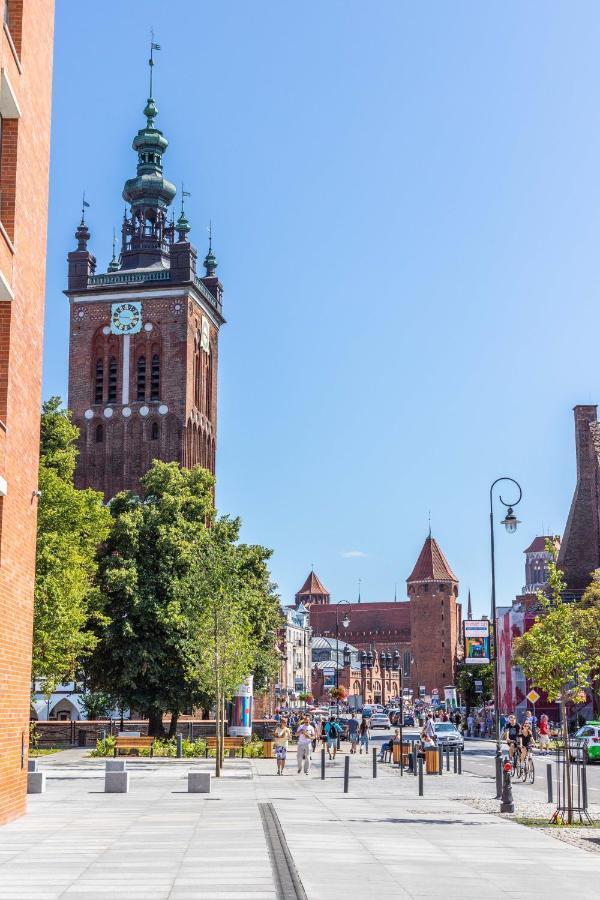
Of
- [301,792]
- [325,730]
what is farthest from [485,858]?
[325,730]

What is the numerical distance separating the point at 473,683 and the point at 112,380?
43.2 meters

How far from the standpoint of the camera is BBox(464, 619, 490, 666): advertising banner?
1670 inches

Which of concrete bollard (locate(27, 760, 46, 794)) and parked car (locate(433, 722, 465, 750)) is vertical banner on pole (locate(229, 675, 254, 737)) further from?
concrete bollard (locate(27, 760, 46, 794))

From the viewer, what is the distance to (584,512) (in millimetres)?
78188

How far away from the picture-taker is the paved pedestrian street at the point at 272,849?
11359mm

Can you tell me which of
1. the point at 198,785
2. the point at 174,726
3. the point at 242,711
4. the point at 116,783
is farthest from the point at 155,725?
the point at 198,785

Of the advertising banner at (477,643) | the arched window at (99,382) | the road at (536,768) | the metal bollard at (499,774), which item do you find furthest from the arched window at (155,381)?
the metal bollard at (499,774)

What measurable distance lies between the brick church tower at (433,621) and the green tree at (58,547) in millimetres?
123599

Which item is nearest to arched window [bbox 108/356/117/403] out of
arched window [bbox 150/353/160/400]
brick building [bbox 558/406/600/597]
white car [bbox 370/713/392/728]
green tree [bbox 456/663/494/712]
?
arched window [bbox 150/353/160/400]

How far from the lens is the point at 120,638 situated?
4778cm

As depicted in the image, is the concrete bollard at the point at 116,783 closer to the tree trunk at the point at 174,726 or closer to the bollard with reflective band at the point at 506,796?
the bollard with reflective band at the point at 506,796

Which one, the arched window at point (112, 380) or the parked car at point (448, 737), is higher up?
the arched window at point (112, 380)

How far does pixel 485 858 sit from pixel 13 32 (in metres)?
13.1

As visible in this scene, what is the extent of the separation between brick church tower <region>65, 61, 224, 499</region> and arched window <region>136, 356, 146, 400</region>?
7 cm
